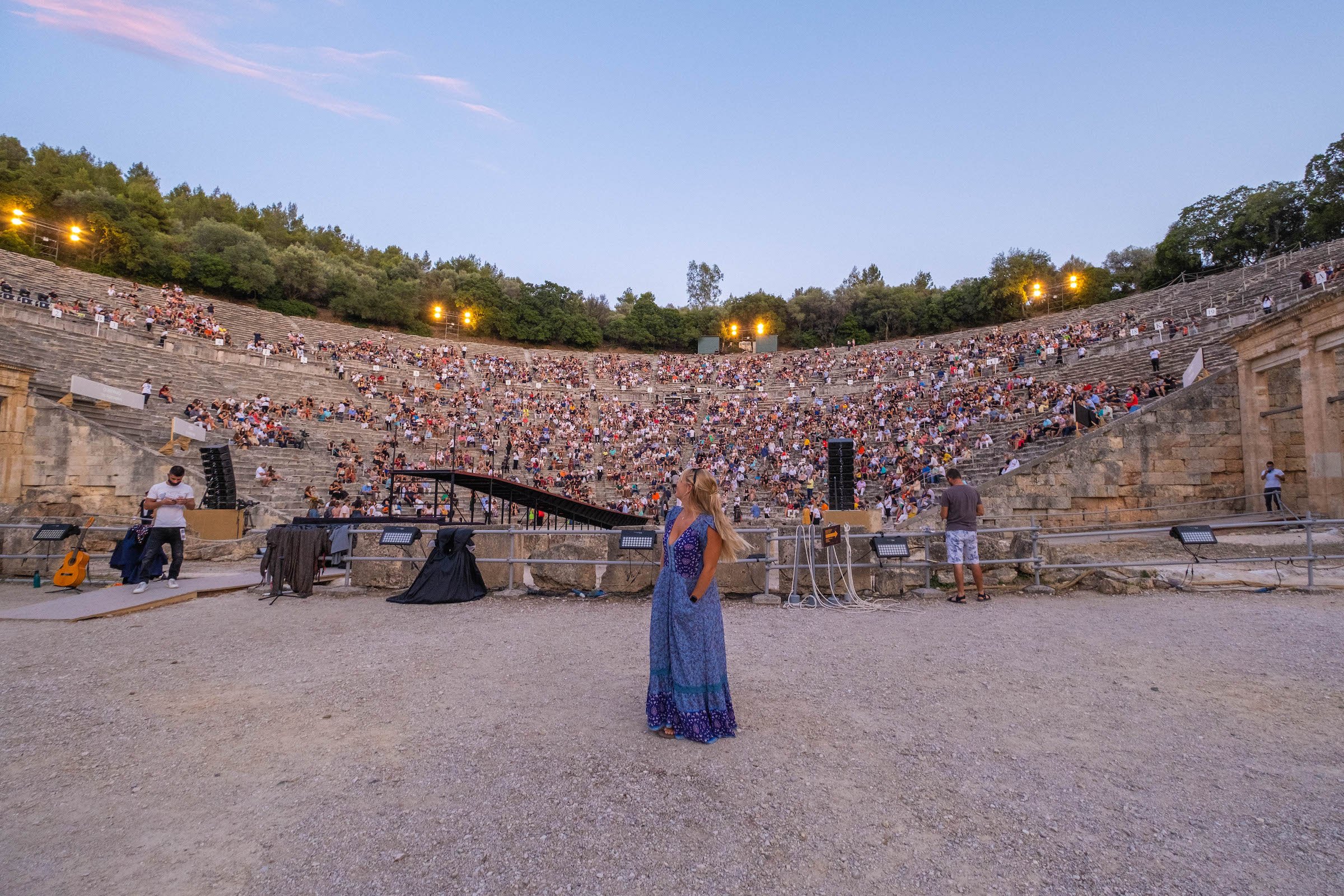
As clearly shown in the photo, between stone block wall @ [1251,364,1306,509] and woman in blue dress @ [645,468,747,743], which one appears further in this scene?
stone block wall @ [1251,364,1306,509]

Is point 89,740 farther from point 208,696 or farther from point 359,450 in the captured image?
point 359,450

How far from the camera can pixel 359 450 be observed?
2208cm

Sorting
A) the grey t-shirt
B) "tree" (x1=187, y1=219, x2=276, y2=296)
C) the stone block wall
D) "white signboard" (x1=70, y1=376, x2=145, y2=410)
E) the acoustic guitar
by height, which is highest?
"tree" (x1=187, y1=219, x2=276, y2=296)

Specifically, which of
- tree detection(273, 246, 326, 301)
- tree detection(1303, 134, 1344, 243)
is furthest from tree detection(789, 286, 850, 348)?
tree detection(273, 246, 326, 301)

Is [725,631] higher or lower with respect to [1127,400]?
lower

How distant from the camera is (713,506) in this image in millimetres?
3490

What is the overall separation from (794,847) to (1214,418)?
16352mm

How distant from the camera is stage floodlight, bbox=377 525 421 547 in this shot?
23.6 ft

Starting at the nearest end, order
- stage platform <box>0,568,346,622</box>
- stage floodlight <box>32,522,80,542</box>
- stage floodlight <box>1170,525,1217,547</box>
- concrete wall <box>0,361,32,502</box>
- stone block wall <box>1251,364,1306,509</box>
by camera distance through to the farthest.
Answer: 1. stage platform <box>0,568,346,622</box>
2. stage floodlight <box>1170,525,1217,547</box>
3. stage floodlight <box>32,522,80,542</box>
4. stone block wall <box>1251,364,1306,509</box>
5. concrete wall <box>0,361,32,502</box>

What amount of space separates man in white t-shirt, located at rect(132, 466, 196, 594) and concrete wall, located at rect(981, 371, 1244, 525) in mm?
14113

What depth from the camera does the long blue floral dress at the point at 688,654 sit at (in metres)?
3.26

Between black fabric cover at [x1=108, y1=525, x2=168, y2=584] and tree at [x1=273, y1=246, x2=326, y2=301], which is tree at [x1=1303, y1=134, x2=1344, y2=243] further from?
tree at [x1=273, y1=246, x2=326, y2=301]

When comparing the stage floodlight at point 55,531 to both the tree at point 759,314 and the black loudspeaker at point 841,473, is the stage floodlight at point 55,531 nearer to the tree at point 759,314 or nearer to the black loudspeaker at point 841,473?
the black loudspeaker at point 841,473

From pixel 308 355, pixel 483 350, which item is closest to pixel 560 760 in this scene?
pixel 308 355
